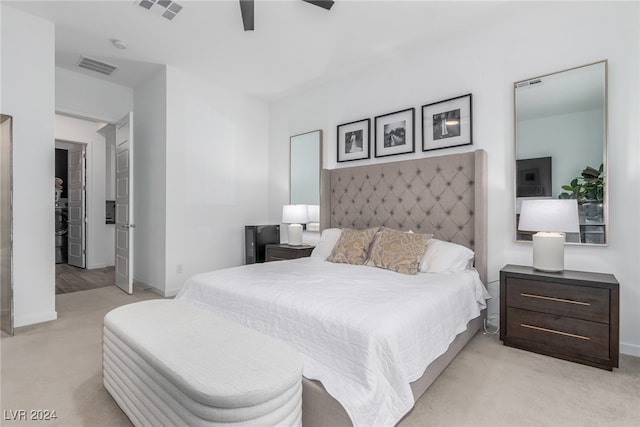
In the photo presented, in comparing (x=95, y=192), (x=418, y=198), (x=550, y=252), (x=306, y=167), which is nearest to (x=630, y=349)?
(x=550, y=252)

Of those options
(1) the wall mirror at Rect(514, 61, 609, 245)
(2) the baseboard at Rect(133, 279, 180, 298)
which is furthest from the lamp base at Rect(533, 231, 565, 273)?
(2) the baseboard at Rect(133, 279, 180, 298)

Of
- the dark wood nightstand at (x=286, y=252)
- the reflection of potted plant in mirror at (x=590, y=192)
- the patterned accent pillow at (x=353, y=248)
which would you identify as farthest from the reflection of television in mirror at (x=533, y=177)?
the dark wood nightstand at (x=286, y=252)

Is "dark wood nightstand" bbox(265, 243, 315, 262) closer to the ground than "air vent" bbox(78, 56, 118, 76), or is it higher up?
closer to the ground

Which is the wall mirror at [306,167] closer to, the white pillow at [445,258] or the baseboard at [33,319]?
the white pillow at [445,258]

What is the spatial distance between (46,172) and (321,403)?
133 inches

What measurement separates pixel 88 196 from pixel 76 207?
1.87 ft

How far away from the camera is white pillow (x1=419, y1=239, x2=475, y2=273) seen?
2615 millimetres

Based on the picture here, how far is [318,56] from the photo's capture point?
11.7 feet

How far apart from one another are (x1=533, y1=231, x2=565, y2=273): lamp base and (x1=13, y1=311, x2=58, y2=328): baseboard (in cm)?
436

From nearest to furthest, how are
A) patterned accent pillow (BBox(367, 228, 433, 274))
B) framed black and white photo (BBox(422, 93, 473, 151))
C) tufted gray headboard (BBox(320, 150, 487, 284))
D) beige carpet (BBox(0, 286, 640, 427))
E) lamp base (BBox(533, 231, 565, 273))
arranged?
1. beige carpet (BBox(0, 286, 640, 427))
2. lamp base (BBox(533, 231, 565, 273))
3. patterned accent pillow (BBox(367, 228, 433, 274))
4. tufted gray headboard (BBox(320, 150, 487, 284))
5. framed black and white photo (BBox(422, 93, 473, 151))

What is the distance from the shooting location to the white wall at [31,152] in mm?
2898

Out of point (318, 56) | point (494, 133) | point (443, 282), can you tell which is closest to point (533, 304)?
point (443, 282)

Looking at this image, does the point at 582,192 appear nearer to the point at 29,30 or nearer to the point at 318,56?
the point at 318,56

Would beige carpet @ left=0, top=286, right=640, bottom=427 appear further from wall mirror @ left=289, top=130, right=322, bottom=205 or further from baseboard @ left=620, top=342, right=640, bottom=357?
wall mirror @ left=289, top=130, right=322, bottom=205
